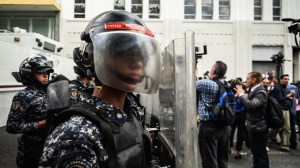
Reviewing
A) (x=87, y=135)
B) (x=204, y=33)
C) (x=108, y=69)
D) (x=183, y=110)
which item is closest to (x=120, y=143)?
(x=87, y=135)

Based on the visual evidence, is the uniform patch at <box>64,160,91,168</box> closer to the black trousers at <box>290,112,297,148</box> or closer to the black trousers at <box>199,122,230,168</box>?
the black trousers at <box>199,122,230,168</box>

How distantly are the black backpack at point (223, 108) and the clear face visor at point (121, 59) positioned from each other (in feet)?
8.86

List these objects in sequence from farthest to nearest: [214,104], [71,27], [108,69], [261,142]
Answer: [71,27] < [261,142] < [214,104] < [108,69]

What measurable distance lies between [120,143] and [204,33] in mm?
17422

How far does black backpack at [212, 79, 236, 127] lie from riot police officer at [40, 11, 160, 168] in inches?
97.4

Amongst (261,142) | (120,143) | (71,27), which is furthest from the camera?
(71,27)

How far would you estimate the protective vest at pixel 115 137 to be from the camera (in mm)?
1038

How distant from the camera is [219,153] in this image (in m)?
4.13

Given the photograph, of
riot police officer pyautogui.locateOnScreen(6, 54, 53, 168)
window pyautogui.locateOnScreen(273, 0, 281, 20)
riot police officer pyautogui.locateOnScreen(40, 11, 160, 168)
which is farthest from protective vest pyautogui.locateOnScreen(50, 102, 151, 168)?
window pyautogui.locateOnScreen(273, 0, 281, 20)

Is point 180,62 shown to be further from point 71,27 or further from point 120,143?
point 71,27

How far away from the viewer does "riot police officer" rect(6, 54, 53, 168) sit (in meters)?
2.71

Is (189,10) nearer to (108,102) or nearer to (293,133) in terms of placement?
(293,133)

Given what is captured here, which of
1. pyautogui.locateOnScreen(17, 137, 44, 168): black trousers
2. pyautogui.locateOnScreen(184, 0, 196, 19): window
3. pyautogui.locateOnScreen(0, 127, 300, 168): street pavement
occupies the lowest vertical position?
pyautogui.locateOnScreen(0, 127, 300, 168): street pavement

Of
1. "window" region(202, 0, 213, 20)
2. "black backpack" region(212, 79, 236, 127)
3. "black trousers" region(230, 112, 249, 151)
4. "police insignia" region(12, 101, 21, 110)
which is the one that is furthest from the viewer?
"window" region(202, 0, 213, 20)
